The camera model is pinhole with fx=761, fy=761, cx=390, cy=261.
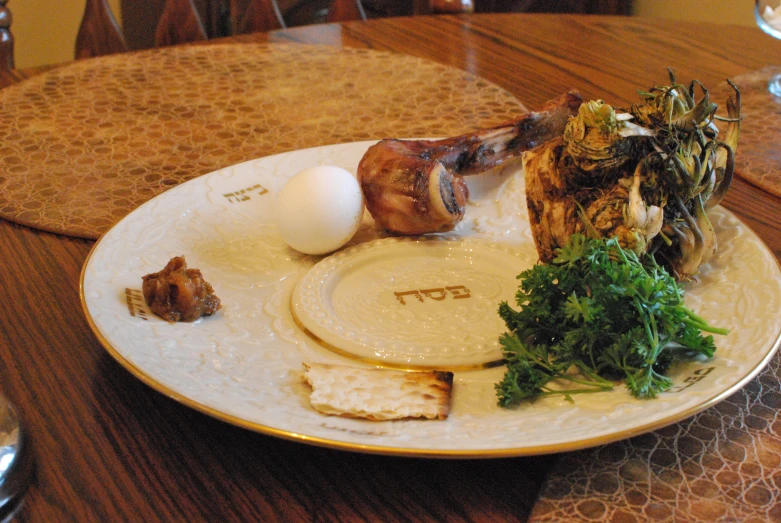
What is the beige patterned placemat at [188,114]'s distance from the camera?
3.64ft

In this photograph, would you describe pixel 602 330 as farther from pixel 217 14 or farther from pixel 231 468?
pixel 217 14

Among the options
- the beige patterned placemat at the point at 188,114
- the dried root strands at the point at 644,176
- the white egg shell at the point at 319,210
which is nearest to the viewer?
the dried root strands at the point at 644,176

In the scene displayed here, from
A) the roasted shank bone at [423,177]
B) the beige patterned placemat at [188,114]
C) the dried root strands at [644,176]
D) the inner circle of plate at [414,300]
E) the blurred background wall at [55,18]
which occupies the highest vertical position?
the dried root strands at [644,176]

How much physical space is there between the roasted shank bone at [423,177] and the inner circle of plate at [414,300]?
1.3 inches

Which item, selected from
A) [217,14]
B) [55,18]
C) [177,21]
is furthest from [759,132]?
[55,18]

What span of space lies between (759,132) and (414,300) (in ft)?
2.57

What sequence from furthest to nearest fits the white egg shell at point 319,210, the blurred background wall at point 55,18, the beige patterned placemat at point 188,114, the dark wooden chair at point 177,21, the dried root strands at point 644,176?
the blurred background wall at point 55,18
the dark wooden chair at point 177,21
the beige patterned placemat at point 188,114
the white egg shell at point 319,210
the dried root strands at point 644,176

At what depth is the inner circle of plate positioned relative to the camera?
0.73 meters

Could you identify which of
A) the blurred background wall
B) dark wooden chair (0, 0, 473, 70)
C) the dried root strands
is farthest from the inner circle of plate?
the blurred background wall

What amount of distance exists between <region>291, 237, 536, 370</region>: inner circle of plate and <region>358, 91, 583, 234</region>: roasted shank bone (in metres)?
0.03

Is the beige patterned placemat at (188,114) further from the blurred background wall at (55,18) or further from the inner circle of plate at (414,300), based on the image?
the blurred background wall at (55,18)

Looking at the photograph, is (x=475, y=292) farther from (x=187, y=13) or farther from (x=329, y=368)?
(x=187, y=13)

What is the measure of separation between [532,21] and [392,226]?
1234 mm

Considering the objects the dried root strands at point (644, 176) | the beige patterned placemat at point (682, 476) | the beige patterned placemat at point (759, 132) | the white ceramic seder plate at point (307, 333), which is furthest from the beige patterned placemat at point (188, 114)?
the beige patterned placemat at point (682, 476)
